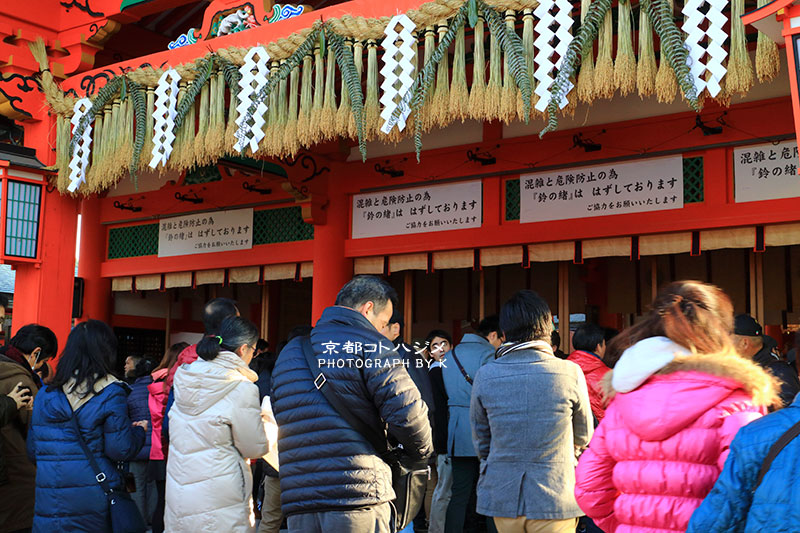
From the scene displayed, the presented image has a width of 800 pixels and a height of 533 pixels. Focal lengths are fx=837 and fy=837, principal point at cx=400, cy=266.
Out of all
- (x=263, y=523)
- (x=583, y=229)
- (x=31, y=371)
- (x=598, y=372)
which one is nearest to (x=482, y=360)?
(x=598, y=372)

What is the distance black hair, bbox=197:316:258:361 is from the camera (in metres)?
3.62

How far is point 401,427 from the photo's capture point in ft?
9.61

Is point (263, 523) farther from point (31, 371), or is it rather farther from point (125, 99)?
point (125, 99)

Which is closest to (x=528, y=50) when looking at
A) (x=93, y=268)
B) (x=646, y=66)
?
(x=646, y=66)

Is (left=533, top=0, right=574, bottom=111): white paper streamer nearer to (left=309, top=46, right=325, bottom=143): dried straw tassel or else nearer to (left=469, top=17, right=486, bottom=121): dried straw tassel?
(left=469, top=17, right=486, bottom=121): dried straw tassel

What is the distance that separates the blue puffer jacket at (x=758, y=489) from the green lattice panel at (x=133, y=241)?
879cm

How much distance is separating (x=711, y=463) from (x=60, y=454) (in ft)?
9.51

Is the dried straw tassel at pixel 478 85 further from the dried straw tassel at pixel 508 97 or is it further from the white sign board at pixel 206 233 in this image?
the white sign board at pixel 206 233

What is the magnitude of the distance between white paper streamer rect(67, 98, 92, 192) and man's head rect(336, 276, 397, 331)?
5.22 metres

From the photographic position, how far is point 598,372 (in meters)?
4.71

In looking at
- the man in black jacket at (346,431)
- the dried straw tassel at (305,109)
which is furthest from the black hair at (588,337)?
the dried straw tassel at (305,109)

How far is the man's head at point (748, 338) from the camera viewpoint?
14.2ft

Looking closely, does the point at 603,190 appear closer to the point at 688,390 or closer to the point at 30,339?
the point at 30,339

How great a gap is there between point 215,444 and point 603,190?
4377mm
